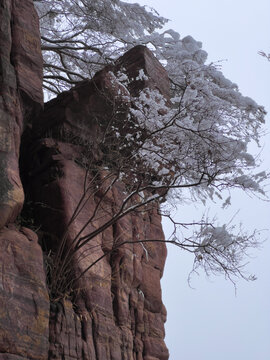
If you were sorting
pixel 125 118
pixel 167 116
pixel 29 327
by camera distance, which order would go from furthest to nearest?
1. pixel 125 118
2. pixel 167 116
3. pixel 29 327

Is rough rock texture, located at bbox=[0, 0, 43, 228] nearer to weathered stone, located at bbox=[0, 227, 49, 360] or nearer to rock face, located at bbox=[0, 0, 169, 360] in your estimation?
rock face, located at bbox=[0, 0, 169, 360]

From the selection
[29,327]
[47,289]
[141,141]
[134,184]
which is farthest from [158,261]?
[29,327]

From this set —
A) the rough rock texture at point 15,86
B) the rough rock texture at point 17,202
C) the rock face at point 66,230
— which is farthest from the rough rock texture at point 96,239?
the rough rock texture at point 15,86

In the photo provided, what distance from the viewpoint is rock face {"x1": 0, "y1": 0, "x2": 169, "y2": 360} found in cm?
721

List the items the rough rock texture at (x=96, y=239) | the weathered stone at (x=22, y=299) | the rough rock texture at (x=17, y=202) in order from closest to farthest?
the weathered stone at (x=22, y=299) < the rough rock texture at (x=17, y=202) < the rough rock texture at (x=96, y=239)

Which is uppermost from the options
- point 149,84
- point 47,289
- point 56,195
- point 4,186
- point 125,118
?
point 149,84

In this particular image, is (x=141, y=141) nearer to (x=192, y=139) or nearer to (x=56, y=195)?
(x=192, y=139)

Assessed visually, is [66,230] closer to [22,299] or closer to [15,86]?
[22,299]

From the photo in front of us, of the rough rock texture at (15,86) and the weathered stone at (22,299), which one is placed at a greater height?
the rough rock texture at (15,86)

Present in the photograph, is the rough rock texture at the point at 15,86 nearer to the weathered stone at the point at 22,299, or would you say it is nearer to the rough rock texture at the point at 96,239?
the weathered stone at the point at 22,299

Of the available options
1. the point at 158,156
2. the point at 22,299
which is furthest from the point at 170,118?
the point at 22,299

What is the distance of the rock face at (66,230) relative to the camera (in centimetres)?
721

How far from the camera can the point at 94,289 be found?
8.27m

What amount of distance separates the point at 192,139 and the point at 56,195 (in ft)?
7.48
